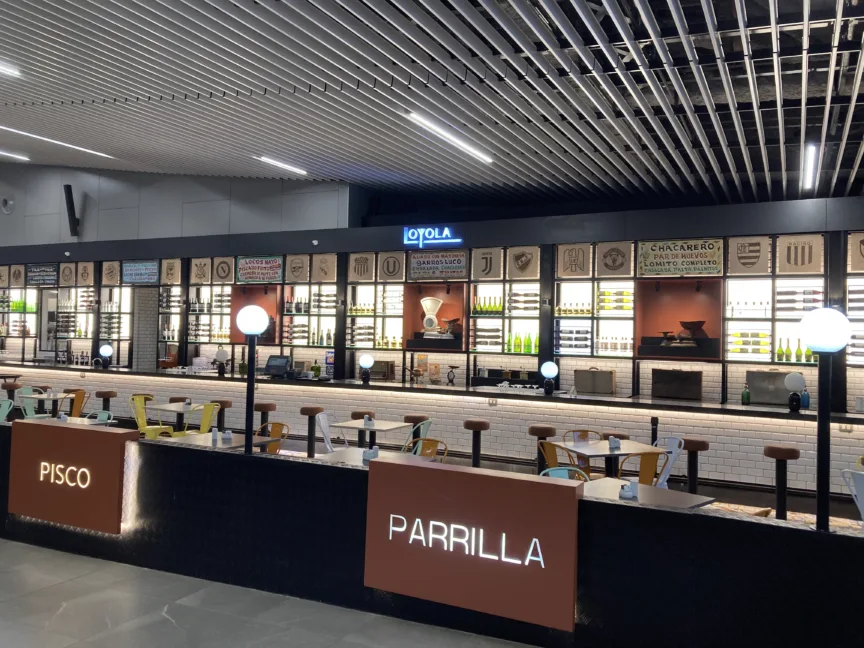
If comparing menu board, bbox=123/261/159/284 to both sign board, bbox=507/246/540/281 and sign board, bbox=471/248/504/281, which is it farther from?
sign board, bbox=507/246/540/281

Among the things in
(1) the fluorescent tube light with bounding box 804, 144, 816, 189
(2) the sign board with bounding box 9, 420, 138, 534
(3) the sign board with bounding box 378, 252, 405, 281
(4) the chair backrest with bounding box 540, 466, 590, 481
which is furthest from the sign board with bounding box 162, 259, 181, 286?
(1) the fluorescent tube light with bounding box 804, 144, 816, 189

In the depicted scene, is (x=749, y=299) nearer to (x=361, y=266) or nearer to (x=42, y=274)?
(x=361, y=266)

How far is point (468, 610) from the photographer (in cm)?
374

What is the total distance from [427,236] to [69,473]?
6528 millimetres

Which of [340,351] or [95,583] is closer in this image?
[95,583]

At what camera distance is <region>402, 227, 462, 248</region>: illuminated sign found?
33.9 feet

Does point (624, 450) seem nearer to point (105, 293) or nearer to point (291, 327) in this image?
point (291, 327)

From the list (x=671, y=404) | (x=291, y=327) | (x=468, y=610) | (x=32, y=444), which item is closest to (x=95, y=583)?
(x=32, y=444)

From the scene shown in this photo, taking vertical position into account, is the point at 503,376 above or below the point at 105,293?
below

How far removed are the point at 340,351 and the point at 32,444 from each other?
628 centimetres

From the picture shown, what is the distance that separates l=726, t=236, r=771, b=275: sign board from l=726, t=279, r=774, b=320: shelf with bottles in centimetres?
19

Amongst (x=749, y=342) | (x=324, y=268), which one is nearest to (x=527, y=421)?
(x=749, y=342)

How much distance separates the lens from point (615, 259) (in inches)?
372

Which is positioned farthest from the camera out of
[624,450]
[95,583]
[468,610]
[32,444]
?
[624,450]
